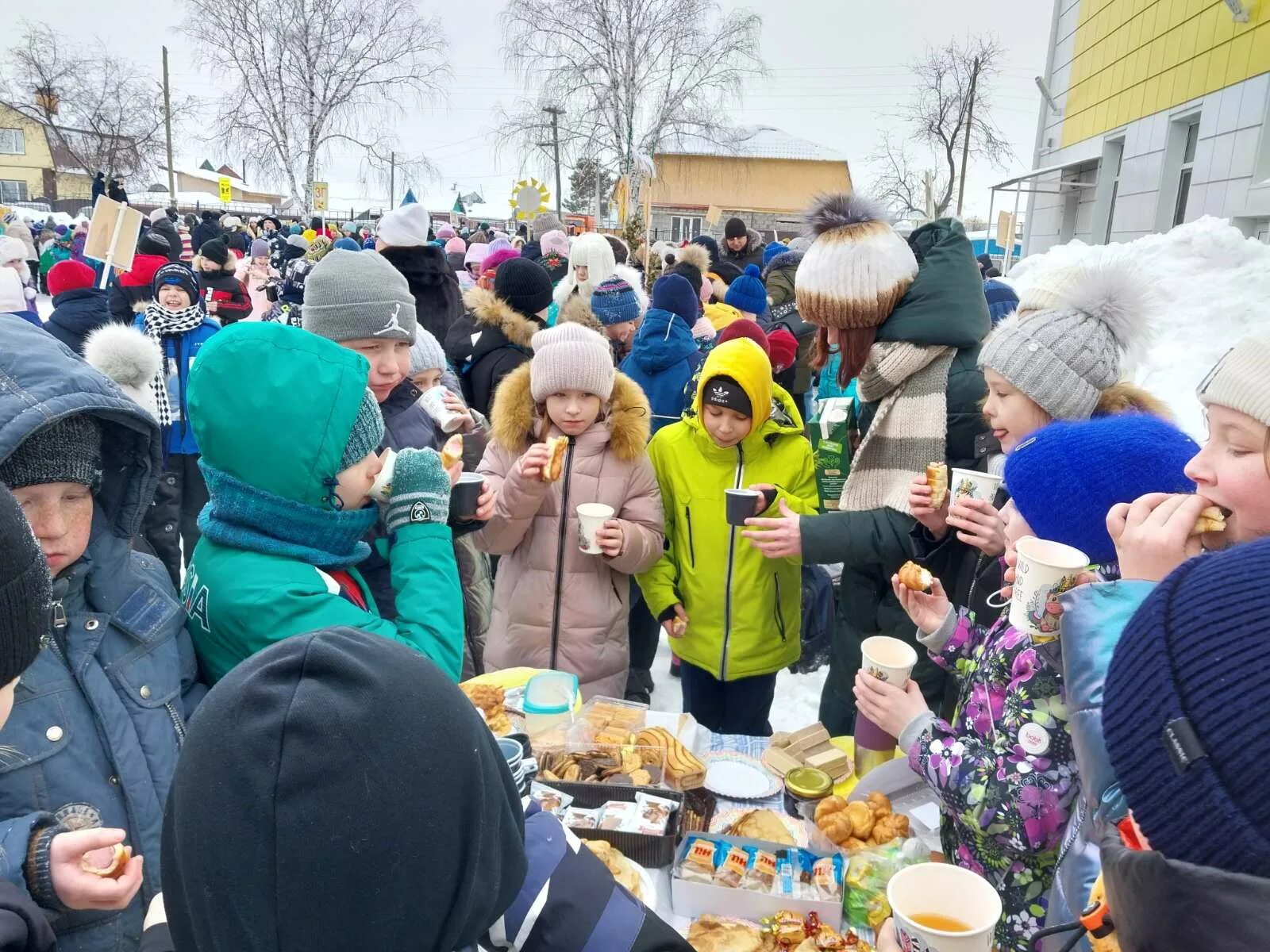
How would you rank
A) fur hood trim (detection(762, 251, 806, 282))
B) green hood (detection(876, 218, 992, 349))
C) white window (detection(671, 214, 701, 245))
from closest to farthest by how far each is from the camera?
1. green hood (detection(876, 218, 992, 349))
2. fur hood trim (detection(762, 251, 806, 282))
3. white window (detection(671, 214, 701, 245))

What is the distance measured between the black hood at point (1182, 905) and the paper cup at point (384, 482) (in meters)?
1.64

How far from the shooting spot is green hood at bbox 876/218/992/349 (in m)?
2.69

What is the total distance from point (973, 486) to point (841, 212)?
123 centimetres

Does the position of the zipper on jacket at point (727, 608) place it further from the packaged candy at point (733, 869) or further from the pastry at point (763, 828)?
the packaged candy at point (733, 869)

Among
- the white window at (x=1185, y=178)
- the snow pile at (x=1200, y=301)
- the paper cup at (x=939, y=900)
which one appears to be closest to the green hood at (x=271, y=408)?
the paper cup at (x=939, y=900)

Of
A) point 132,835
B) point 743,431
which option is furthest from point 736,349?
point 132,835

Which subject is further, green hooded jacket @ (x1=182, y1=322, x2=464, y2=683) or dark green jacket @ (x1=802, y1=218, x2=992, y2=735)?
dark green jacket @ (x1=802, y1=218, x2=992, y2=735)

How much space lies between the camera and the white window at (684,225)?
42.9 m

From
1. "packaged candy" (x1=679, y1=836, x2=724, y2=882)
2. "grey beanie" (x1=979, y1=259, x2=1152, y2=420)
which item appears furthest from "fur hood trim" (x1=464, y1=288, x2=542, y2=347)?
"packaged candy" (x1=679, y1=836, x2=724, y2=882)

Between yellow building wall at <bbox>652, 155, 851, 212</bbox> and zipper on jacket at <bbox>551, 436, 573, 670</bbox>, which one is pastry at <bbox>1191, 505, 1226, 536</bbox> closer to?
zipper on jacket at <bbox>551, 436, 573, 670</bbox>

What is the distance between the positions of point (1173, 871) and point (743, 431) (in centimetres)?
261

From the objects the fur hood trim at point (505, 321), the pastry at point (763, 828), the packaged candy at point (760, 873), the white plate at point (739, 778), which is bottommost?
the white plate at point (739, 778)

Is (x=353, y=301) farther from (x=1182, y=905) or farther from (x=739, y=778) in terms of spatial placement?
(x=1182, y=905)

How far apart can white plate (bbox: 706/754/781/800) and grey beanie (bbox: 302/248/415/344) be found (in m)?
2.03
